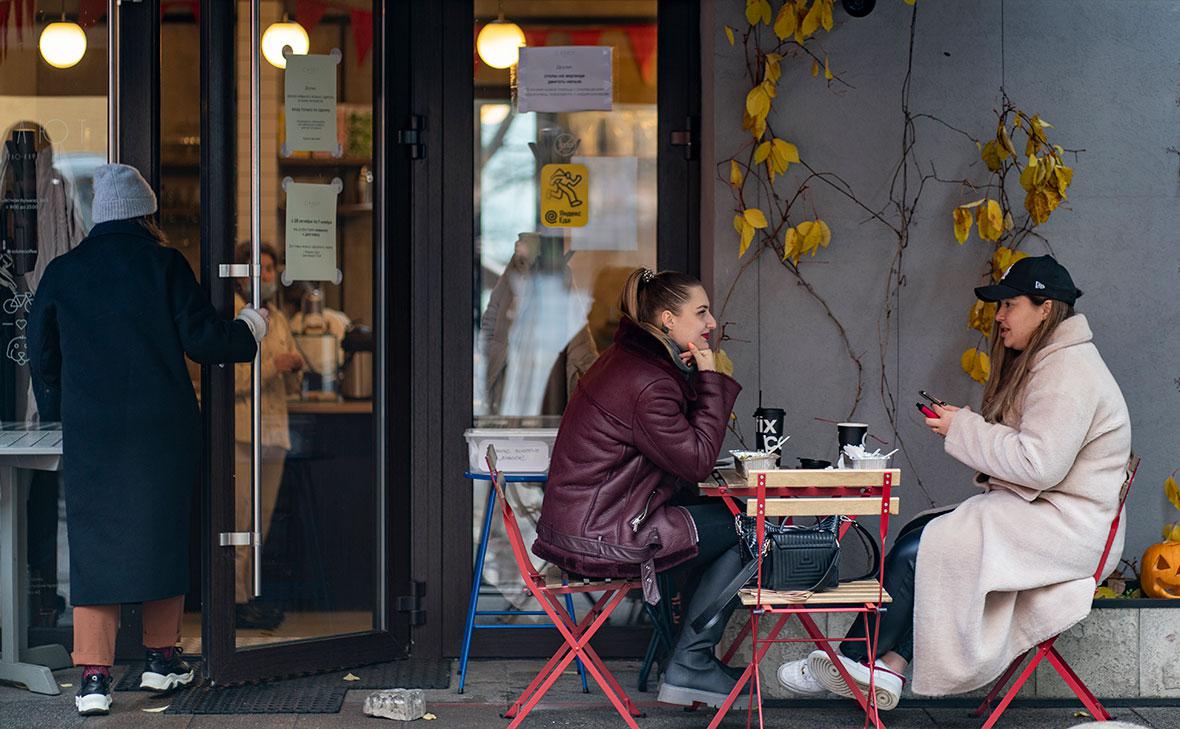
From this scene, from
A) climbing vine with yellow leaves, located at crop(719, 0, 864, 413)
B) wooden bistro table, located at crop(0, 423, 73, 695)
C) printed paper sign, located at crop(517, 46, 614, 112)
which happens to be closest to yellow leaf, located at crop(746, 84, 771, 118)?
climbing vine with yellow leaves, located at crop(719, 0, 864, 413)

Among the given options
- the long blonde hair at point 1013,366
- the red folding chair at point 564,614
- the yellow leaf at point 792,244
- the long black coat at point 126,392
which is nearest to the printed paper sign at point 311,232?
the long black coat at point 126,392

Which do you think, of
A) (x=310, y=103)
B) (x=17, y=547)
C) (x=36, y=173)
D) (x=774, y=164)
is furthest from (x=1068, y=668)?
(x=36, y=173)

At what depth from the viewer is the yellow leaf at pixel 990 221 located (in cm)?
550

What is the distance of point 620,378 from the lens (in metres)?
4.76

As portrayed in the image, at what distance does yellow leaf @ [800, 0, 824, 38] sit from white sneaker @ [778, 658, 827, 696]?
2317 millimetres

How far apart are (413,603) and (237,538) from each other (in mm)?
928

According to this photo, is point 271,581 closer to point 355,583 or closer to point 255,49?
point 355,583

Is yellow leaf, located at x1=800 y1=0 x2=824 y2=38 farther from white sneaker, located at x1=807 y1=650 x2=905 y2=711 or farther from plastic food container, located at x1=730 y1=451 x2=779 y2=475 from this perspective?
white sneaker, located at x1=807 y1=650 x2=905 y2=711

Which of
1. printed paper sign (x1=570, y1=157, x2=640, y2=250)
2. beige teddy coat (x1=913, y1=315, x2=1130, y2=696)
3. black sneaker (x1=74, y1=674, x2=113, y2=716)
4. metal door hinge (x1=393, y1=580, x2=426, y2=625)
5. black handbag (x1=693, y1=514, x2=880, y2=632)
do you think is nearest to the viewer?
black handbag (x1=693, y1=514, x2=880, y2=632)

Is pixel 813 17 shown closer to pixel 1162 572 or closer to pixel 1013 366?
pixel 1013 366

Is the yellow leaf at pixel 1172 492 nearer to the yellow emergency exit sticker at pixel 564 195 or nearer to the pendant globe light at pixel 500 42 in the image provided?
the yellow emergency exit sticker at pixel 564 195

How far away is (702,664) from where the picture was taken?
4797 millimetres

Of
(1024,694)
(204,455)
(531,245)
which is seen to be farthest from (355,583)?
(1024,694)

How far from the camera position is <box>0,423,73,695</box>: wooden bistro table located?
216 inches
